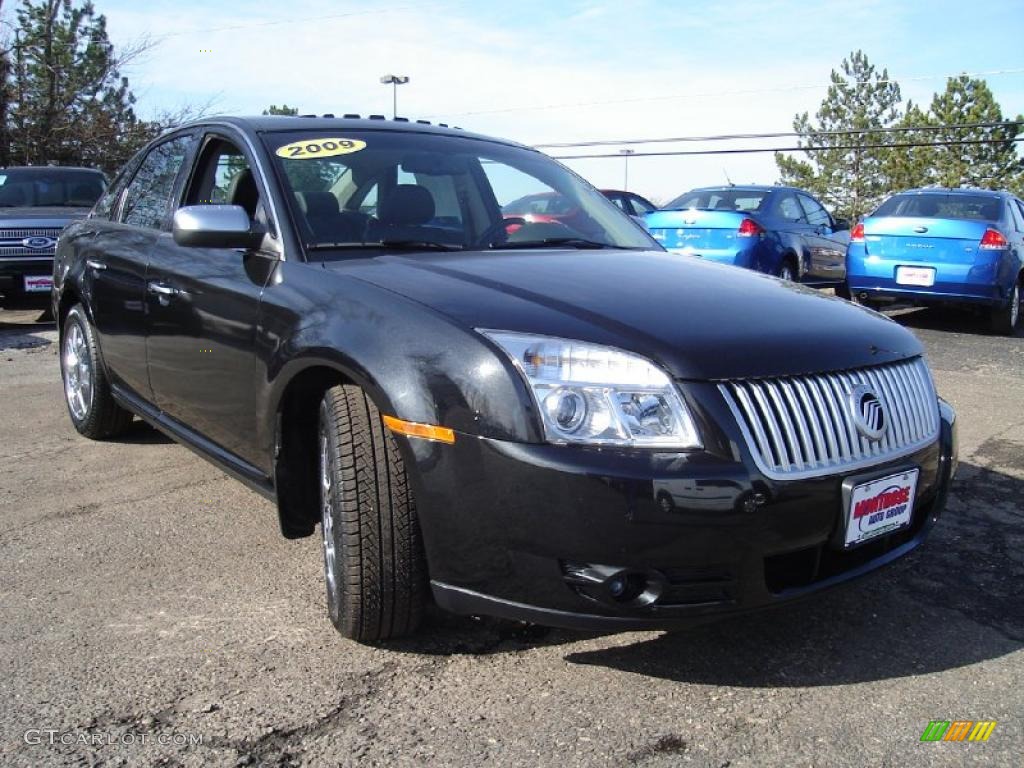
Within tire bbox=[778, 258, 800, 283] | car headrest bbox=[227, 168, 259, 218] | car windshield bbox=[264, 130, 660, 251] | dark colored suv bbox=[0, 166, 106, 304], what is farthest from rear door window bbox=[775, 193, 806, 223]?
car headrest bbox=[227, 168, 259, 218]

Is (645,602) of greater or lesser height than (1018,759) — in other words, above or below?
above

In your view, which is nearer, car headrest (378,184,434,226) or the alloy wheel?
car headrest (378,184,434,226)

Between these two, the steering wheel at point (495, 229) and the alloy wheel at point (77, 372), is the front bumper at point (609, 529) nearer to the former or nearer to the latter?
the steering wheel at point (495, 229)

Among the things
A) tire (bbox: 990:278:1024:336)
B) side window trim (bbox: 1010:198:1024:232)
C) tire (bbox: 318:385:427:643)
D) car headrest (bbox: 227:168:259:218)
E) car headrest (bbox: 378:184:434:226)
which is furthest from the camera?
side window trim (bbox: 1010:198:1024:232)

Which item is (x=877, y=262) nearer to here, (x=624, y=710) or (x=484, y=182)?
(x=484, y=182)

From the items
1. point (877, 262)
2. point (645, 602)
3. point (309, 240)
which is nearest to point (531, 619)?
point (645, 602)

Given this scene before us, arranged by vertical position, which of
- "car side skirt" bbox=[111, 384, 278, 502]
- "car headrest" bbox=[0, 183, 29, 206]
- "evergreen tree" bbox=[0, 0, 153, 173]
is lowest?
"car side skirt" bbox=[111, 384, 278, 502]

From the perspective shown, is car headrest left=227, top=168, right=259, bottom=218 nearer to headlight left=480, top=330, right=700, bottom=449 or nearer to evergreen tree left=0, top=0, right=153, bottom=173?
headlight left=480, top=330, right=700, bottom=449

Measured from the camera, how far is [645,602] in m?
2.26

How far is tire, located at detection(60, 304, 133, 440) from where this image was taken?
15.4ft

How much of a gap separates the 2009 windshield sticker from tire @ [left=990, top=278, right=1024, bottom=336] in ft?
27.1

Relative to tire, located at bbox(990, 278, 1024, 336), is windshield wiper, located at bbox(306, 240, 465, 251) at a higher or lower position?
higher

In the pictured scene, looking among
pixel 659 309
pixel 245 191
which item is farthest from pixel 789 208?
pixel 659 309

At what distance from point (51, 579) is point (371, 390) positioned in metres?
1.53
